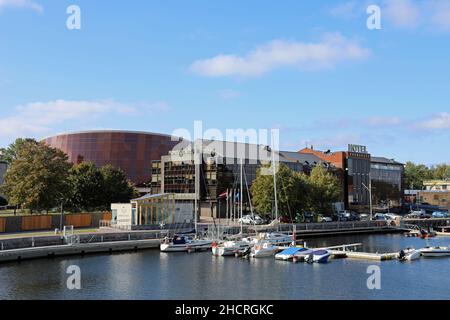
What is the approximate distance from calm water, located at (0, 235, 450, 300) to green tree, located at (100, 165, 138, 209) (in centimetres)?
3716

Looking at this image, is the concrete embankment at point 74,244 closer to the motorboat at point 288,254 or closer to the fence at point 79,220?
the fence at point 79,220

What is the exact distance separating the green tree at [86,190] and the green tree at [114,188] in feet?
3.40

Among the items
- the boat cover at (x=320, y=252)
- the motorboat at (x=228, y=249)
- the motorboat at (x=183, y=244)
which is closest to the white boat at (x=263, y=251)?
the motorboat at (x=228, y=249)

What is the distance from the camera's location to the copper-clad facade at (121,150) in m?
147

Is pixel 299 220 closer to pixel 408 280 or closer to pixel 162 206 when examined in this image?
pixel 162 206

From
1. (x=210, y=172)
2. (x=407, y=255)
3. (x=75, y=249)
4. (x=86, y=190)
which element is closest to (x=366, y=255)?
(x=407, y=255)

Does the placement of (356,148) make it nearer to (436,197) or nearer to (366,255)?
(436,197)

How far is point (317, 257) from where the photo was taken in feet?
177

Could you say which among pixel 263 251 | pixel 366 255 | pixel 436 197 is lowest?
pixel 366 255

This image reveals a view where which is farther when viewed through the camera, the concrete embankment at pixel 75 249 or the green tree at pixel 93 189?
the green tree at pixel 93 189

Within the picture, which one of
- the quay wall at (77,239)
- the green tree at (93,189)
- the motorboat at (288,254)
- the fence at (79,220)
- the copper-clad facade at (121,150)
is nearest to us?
the quay wall at (77,239)

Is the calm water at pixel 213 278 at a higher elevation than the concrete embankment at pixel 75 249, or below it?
below

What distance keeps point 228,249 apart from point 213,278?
1548 centimetres
